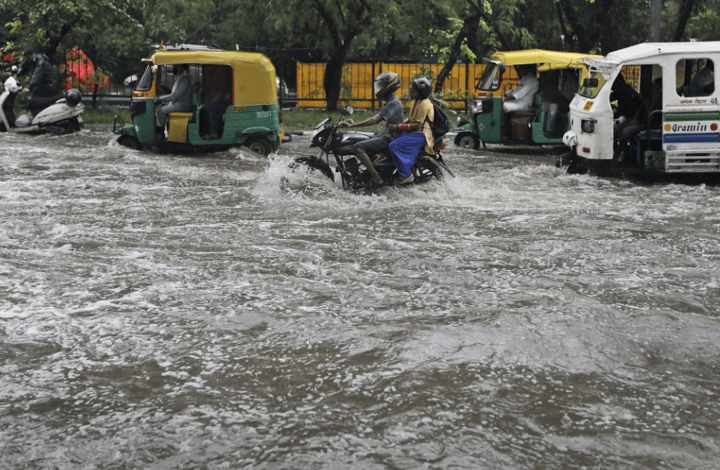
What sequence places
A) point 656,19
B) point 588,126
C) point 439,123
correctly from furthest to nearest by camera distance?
1. point 656,19
2. point 588,126
3. point 439,123

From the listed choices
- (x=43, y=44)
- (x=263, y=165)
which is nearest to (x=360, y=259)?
(x=263, y=165)

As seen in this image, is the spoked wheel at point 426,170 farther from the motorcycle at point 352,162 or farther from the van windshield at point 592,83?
the van windshield at point 592,83

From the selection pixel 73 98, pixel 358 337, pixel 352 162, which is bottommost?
pixel 358 337

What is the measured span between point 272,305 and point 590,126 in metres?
7.46

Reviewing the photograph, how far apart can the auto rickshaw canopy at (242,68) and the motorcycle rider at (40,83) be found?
3.81 meters

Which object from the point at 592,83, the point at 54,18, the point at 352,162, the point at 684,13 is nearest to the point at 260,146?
the point at 352,162

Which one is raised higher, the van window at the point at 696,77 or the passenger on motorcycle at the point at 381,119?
the van window at the point at 696,77

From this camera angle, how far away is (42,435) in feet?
12.3

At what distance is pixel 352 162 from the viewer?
10117 mm

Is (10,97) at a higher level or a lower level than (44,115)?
higher

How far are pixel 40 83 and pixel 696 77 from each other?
1235 cm

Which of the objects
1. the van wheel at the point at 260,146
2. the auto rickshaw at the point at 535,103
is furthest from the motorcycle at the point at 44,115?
the auto rickshaw at the point at 535,103

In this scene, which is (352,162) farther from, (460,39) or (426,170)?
(460,39)

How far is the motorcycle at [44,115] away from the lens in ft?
54.4
